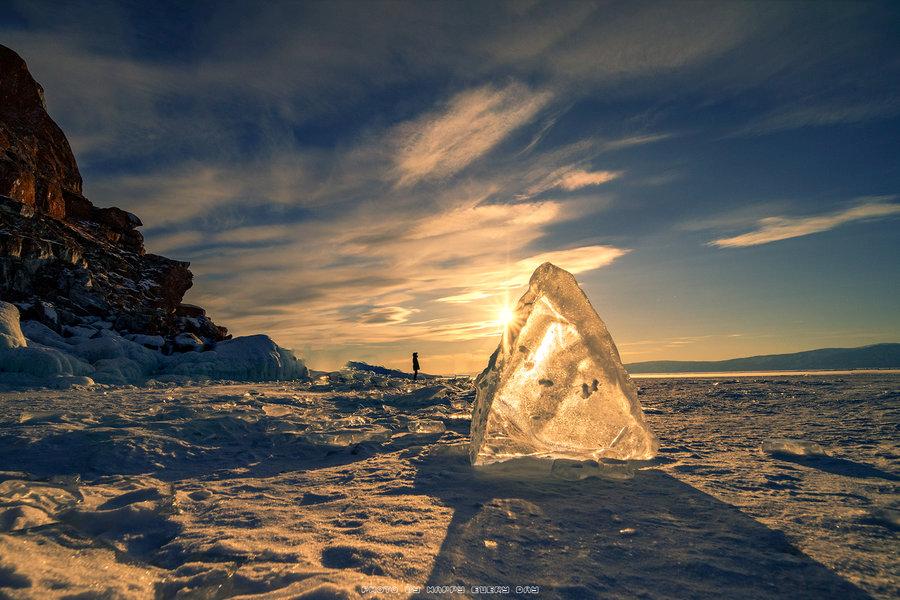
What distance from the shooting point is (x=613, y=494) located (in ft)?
8.29

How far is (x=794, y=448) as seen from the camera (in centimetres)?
341

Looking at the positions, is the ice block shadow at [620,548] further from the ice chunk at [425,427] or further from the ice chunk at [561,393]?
the ice chunk at [425,427]

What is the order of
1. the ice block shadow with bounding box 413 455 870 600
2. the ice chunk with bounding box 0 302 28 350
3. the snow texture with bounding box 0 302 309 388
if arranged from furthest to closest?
the ice chunk with bounding box 0 302 28 350 → the snow texture with bounding box 0 302 309 388 → the ice block shadow with bounding box 413 455 870 600

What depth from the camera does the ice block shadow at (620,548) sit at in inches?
55.8

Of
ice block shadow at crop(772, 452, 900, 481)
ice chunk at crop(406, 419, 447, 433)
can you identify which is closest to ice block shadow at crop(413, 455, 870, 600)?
ice block shadow at crop(772, 452, 900, 481)

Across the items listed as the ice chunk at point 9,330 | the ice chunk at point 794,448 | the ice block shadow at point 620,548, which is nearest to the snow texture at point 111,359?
A: the ice chunk at point 9,330

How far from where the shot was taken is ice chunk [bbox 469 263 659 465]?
3.31 metres

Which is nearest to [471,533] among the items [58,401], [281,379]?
[58,401]

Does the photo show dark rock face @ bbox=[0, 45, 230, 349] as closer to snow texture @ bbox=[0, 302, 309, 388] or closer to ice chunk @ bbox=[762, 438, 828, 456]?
snow texture @ bbox=[0, 302, 309, 388]

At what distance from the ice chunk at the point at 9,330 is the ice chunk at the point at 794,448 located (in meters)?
16.2

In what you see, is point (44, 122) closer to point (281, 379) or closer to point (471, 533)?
point (281, 379)

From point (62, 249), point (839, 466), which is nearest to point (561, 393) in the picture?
point (839, 466)

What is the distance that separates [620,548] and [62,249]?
108 ft

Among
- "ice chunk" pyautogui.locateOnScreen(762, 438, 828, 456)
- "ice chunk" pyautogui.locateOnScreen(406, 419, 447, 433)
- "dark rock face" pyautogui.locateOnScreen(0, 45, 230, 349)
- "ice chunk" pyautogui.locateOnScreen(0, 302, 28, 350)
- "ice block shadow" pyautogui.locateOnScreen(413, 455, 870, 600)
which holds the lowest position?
"ice chunk" pyautogui.locateOnScreen(406, 419, 447, 433)
